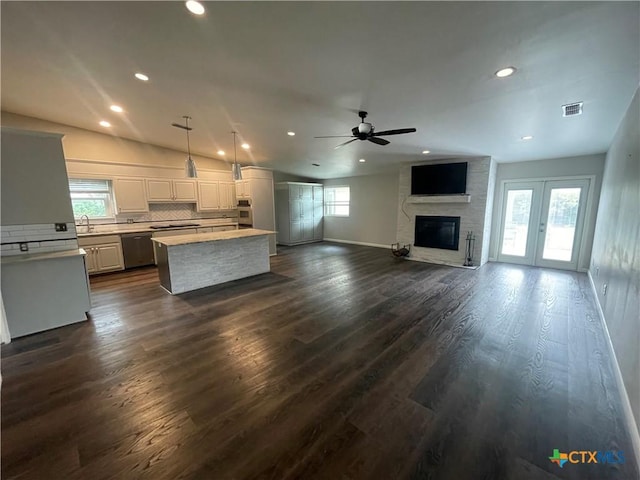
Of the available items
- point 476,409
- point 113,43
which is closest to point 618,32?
point 476,409

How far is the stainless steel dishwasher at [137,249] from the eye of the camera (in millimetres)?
5574

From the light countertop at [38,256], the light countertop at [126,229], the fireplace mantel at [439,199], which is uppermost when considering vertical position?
the fireplace mantel at [439,199]

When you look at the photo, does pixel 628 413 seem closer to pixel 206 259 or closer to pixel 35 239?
pixel 206 259

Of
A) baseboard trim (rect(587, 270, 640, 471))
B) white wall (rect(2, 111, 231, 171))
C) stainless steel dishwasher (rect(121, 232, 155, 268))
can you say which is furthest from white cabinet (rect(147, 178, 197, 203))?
baseboard trim (rect(587, 270, 640, 471))

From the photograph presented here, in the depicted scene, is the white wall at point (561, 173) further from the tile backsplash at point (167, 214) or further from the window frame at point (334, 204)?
the tile backsplash at point (167, 214)

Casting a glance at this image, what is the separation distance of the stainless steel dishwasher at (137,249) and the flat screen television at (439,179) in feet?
21.4

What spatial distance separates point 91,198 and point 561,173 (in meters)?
9.97

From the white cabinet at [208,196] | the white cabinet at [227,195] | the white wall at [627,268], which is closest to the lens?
the white wall at [627,268]

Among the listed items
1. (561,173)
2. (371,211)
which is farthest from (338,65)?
(371,211)

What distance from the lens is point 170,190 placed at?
6371mm

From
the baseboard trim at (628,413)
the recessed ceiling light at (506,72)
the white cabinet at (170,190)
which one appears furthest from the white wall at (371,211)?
the baseboard trim at (628,413)

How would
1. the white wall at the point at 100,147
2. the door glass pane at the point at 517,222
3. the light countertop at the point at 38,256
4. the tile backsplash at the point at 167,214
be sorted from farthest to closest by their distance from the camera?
the tile backsplash at the point at 167,214
the door glass pane at the point at 517,222
the white wall at the point at 100,147
the light countertop at the point at 38,256

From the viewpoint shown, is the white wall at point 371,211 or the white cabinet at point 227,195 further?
the white wall at point 371,211

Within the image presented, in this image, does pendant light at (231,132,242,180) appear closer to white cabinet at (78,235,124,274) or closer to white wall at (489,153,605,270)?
white cabinet at (78,235,124,274)
